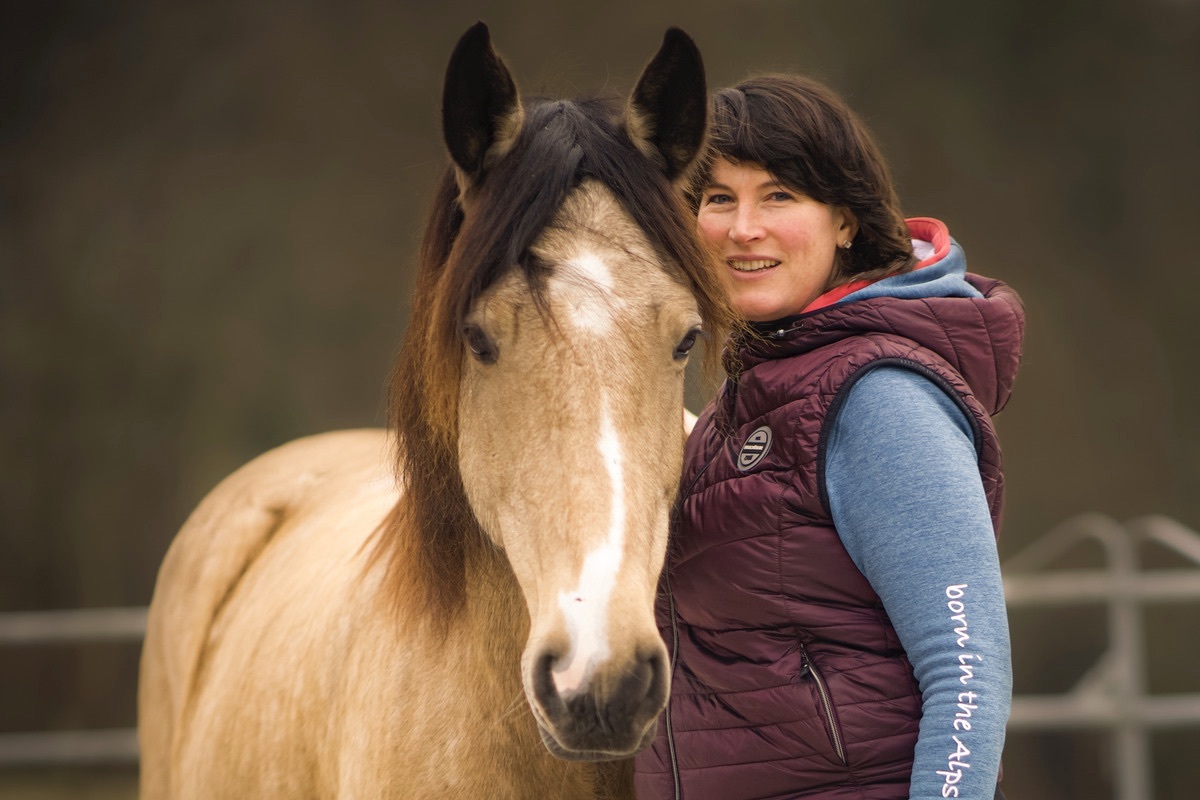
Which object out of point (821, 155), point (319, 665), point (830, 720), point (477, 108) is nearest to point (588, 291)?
point (477, 108)

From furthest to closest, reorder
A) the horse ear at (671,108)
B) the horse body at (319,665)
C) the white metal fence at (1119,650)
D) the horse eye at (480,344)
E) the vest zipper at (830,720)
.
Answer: the white metal fence at (1119,650)
the horse body at (319,665)
the horse ear at (671,108)
the horse eye at (480,344)
the vest zipper at (830,720)

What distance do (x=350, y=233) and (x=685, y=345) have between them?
6422 mm

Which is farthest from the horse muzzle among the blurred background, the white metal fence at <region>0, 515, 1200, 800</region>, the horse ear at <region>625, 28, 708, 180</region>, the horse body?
the blurred background

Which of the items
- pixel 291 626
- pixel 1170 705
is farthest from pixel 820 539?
pixel 1170 705

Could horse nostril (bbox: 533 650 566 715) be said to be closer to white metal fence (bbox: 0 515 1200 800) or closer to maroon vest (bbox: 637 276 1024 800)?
maroon vest (bbox: 637 276 1024 800)

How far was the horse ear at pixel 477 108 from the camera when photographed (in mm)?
1574

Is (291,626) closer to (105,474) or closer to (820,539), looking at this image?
(820,539)

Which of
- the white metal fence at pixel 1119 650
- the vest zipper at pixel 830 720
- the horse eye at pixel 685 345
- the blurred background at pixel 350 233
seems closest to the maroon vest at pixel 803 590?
the vest zipper at pixel 830 720

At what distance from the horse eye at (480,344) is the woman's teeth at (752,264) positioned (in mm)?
437

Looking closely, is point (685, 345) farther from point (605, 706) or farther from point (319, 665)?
point (319, 665)

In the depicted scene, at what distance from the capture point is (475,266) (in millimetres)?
1533

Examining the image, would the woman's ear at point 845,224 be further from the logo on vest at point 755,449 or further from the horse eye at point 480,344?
the horse eye at point 480,344

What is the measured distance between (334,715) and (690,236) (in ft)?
3.59

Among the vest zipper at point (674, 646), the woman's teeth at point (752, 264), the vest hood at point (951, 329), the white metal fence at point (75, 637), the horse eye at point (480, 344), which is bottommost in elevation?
the white metal fence at point (75, 637)
